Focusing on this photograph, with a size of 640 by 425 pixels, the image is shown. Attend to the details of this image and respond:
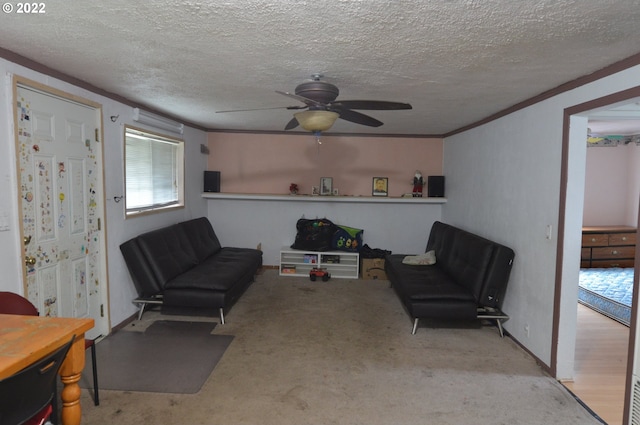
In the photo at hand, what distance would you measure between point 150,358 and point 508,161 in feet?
12.1

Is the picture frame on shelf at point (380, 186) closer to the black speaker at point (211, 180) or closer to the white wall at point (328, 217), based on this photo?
the white wall at point (328, 217)

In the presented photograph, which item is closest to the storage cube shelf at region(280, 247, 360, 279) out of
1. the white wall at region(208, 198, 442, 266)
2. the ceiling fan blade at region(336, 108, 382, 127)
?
the white wall at region(208, 198, 442, 266)

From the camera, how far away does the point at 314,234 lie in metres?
5.78

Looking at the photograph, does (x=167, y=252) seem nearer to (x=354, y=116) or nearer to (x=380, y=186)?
(x=354, y=116)

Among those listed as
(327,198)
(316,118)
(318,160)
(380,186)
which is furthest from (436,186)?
(316,118)

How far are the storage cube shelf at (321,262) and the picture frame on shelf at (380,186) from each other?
3.60 ft

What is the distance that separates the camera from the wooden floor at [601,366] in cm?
252

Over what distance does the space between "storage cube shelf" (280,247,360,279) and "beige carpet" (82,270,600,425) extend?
158 centimetres

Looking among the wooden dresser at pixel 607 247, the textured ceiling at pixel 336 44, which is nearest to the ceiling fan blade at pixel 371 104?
the textured ceiling at pixel 336 44

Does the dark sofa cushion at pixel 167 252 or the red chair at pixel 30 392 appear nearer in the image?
the red chair at pixel 30 392

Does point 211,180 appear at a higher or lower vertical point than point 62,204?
higher

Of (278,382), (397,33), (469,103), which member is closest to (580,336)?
(469,103)

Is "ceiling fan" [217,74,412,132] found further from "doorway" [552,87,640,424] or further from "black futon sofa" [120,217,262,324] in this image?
"black futon sofa" [120,217,262,324]

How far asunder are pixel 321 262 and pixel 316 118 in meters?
3.50
